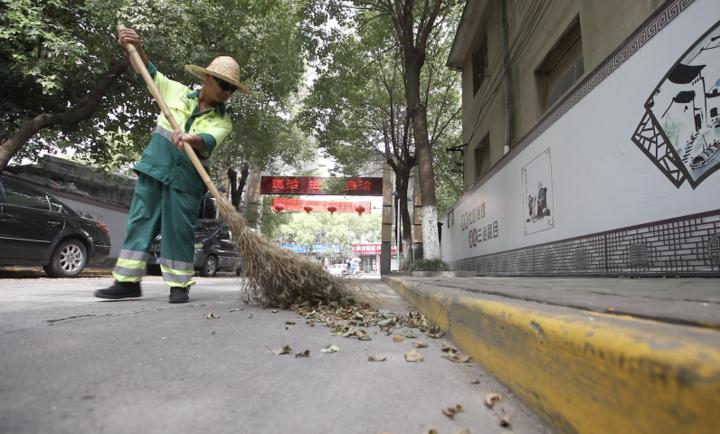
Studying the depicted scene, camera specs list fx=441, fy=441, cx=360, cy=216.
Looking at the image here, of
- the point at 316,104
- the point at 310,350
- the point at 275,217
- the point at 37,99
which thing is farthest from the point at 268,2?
the point at 275,217

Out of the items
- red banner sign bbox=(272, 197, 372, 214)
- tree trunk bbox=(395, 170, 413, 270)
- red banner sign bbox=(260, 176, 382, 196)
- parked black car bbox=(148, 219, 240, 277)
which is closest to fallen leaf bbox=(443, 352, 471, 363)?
parked black car bbox=(148, 219, 240, 277)

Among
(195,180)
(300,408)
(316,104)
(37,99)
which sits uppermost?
(316,104)

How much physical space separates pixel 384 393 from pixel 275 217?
73.1 ft

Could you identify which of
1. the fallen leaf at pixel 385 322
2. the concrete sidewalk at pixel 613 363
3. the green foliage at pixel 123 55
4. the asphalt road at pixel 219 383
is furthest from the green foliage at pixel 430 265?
the concrete sidewalk at pixel 613 363

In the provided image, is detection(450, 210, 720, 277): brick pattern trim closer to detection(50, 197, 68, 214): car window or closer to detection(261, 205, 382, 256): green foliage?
detection(50, 197, 68, 214): car window

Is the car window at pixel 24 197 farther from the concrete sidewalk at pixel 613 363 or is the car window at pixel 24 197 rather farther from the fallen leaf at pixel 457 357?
the concrete sidewalk at pixel 613 363

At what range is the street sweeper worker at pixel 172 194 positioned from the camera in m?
3.42

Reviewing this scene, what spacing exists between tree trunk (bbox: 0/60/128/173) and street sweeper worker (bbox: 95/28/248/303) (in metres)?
6.14

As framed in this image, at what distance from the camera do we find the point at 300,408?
1295 millimetres

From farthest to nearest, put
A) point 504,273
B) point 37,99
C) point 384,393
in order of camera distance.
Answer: point 37,99, point 504,273, point 384,393

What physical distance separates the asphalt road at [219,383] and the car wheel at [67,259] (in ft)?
19.9

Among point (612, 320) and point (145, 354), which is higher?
point (612, 320)

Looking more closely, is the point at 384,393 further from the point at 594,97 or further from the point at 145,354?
the point at 594,97

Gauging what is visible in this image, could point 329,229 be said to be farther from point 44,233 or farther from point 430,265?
point 44,233
